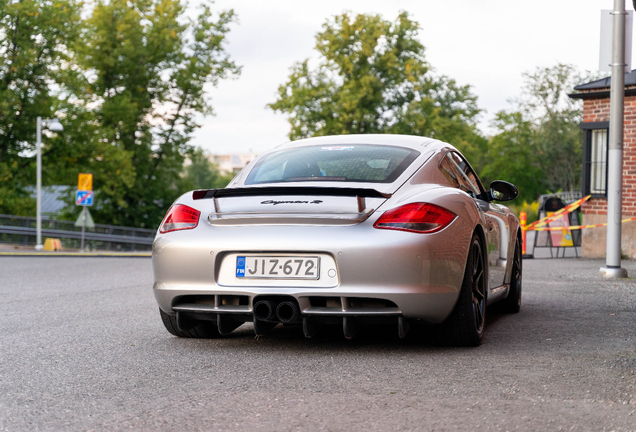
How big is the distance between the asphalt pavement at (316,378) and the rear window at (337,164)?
1097 millimetres

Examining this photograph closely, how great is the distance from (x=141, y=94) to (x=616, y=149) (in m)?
37.0

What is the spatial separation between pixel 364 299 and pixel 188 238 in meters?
1.16

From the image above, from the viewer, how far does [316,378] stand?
4070 mm

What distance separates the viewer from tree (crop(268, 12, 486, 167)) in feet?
143

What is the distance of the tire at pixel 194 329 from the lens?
532 centimetres

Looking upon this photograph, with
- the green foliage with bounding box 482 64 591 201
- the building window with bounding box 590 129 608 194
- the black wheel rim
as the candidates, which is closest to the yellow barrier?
the building window with bounding box 590 129 608 194

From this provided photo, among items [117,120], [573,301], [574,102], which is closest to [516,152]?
[574,102]

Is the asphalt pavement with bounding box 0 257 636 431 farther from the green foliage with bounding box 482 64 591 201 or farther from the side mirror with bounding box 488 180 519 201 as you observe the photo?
the green foliage with bounding box 482 64 591 201

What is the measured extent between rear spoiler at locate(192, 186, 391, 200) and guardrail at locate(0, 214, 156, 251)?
91.2 feet

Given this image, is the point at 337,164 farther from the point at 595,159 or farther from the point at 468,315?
the point at 595,159

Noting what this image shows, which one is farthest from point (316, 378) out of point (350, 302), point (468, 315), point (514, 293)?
point (514, 293)

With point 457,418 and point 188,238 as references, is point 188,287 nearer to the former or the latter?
point 188,238

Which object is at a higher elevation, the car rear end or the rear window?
the rear window

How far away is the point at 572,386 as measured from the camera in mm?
3830
